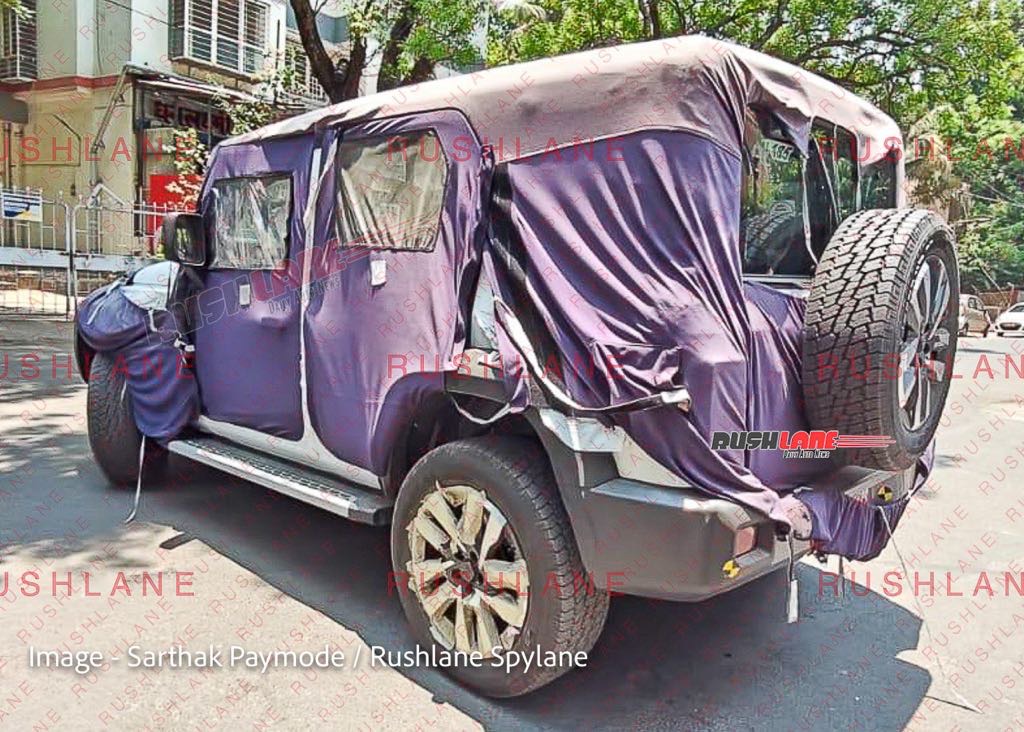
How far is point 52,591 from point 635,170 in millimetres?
3301

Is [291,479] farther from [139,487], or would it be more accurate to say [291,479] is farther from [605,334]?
[605,334]

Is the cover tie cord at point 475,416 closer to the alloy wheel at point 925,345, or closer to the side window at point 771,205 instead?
the side window at point 771,205

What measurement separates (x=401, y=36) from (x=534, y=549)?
1191 cm

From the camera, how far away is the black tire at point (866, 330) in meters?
2.76

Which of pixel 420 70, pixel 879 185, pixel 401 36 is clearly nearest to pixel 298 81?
pixel 401 36

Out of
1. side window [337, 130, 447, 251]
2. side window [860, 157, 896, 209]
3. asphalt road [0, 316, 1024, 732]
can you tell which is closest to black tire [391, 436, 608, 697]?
asphalt road [0, 316, 1024, 732]

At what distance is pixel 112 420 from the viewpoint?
5.24 meters

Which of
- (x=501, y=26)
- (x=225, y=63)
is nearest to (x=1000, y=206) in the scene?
(x=501, y=26)

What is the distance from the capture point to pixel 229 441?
15.7 feet

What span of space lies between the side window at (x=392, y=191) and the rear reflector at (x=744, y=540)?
1.59 meters

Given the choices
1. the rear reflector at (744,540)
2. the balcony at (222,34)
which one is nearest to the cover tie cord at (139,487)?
the rear reflector at (744,540)

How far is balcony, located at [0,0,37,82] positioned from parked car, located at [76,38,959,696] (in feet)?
65.9

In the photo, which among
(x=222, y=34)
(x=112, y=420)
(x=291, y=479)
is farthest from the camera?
(x=222, y=34)

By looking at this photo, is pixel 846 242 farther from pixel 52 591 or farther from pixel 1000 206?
pixel 1000 206
